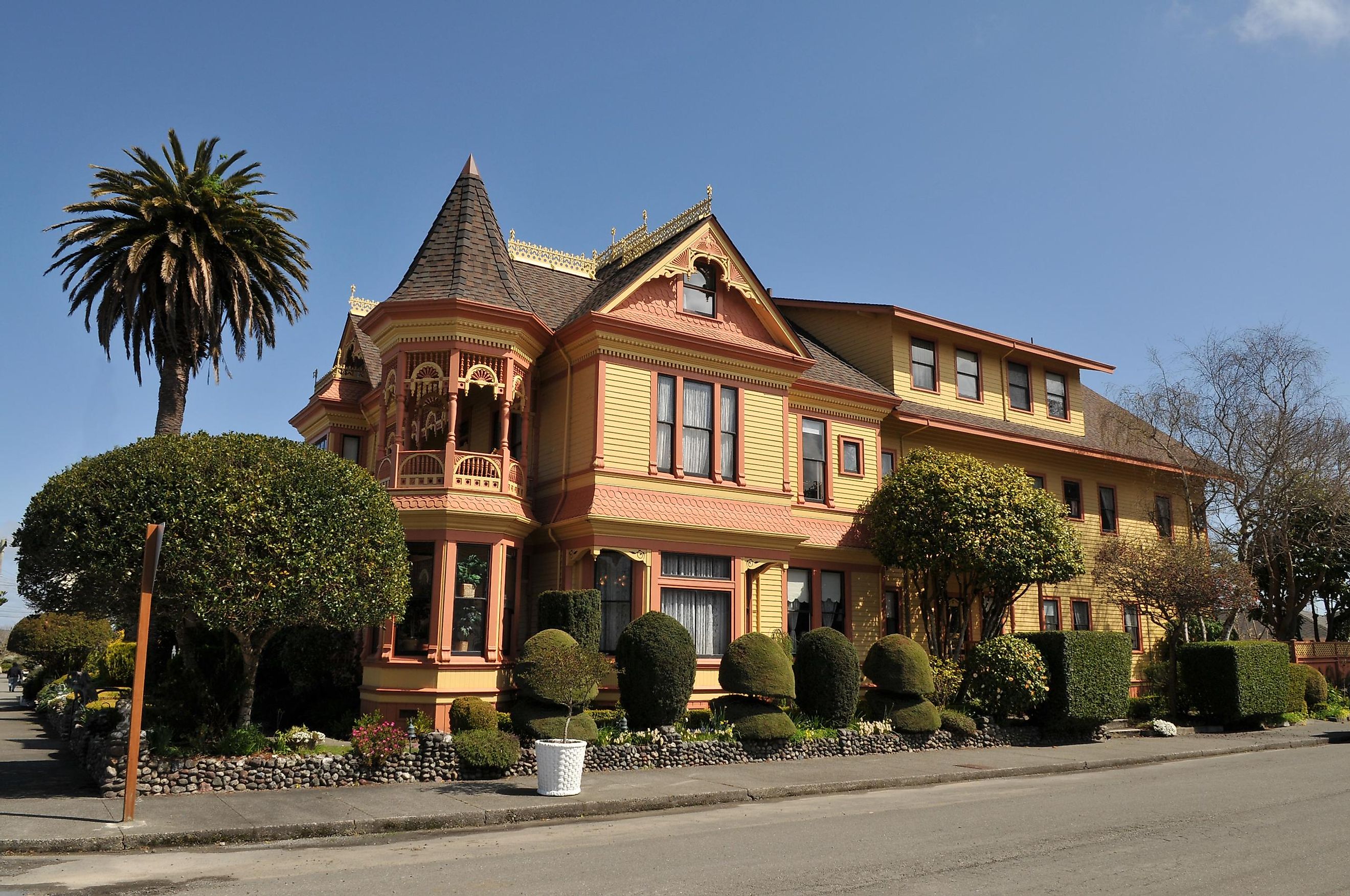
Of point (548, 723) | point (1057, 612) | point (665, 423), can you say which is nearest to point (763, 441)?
point (665, 423)

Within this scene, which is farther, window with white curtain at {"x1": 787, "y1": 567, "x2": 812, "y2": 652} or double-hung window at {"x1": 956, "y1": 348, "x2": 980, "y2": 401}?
double-hung window at {"x1": 956, "y1": 348, "x2": 980, "y2": 401}

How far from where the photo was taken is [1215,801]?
14.2 m

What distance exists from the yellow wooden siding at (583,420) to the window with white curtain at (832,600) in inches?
311

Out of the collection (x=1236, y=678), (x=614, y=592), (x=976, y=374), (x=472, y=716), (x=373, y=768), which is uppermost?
(x=976, y=374)

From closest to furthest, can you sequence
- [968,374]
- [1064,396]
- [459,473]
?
[459,473]
[968,374]
[1064,396]

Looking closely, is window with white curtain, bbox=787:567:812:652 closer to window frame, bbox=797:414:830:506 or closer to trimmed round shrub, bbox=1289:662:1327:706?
window frame, bbox=797:414:830:506

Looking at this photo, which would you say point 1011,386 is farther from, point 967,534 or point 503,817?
point 503,817

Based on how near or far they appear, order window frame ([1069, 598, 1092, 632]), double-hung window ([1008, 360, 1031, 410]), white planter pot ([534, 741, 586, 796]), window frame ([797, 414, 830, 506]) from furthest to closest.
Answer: double-hung window ([1008, 360, 1031, 410]), window frame ([1069, 598, 1092, 632]), window frame ([797, 414, 830, 506]), white planter pot ([534, 741, 586, 796])

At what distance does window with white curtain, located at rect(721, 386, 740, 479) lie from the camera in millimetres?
22422

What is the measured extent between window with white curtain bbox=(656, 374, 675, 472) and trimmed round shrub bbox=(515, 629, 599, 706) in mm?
5411

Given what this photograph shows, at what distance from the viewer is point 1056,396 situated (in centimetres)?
3222

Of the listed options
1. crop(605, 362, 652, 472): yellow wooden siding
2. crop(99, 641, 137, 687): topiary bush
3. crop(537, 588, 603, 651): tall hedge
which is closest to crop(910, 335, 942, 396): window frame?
crop(605, 362, 652, 472): yellow wooden siding

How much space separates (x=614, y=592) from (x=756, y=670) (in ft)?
11.8

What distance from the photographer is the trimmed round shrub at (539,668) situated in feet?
53.4
